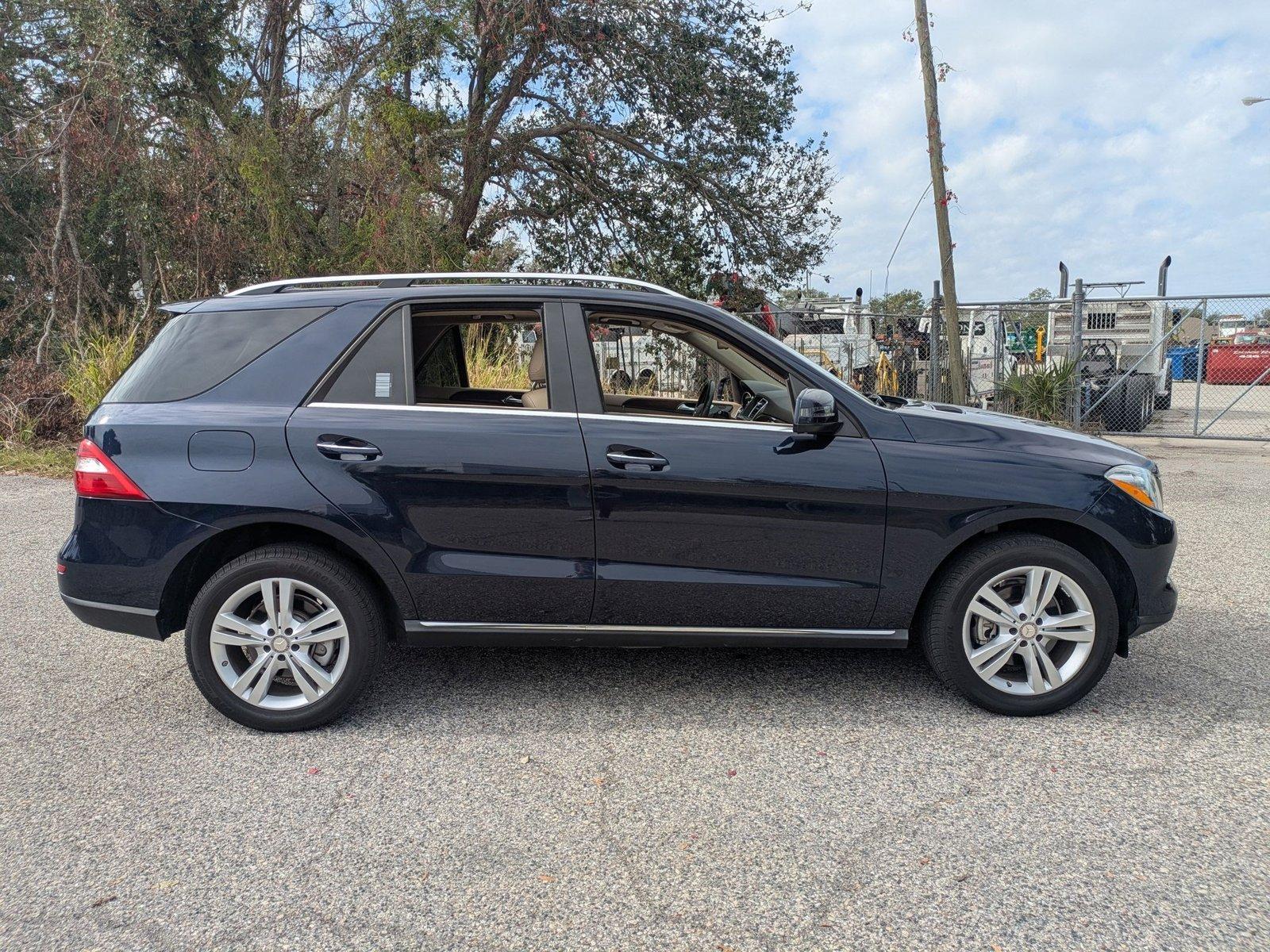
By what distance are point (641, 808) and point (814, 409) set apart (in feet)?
5.34

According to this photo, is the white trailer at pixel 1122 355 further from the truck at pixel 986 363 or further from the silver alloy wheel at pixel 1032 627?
the silver alloy wheel at pixel 1032 627

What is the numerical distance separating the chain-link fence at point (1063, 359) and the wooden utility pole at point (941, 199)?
194 mm

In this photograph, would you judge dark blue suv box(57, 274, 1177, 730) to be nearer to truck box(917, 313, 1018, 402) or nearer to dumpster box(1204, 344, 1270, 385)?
truck box(917, 313, 1018, 402)

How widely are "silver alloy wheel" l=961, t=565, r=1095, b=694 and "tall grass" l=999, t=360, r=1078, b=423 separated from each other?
34.4ft

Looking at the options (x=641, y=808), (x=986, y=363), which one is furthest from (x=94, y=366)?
(x=986, y=363)

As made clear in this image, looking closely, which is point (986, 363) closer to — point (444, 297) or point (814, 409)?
point (814, 409)

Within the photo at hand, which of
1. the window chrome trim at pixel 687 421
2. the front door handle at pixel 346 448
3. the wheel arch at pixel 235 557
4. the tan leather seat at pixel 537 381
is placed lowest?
the wheel arch at pixel 235 557

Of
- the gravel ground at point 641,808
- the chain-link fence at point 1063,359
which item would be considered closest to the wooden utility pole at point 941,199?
the chain-link fence at point 1063,359

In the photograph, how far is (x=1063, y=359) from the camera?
1450 cm

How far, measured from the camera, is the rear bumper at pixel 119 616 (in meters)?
3.71

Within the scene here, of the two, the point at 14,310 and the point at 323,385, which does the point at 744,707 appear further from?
the point at 14,310

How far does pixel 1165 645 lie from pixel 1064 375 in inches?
386

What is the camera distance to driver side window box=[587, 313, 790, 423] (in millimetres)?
3986

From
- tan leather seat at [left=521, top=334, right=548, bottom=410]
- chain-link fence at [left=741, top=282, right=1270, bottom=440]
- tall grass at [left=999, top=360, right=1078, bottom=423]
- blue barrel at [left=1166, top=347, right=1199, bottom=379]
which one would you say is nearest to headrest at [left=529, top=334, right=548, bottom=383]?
tan leather seat at [left=521, top=334, right=548, bottom=410]
